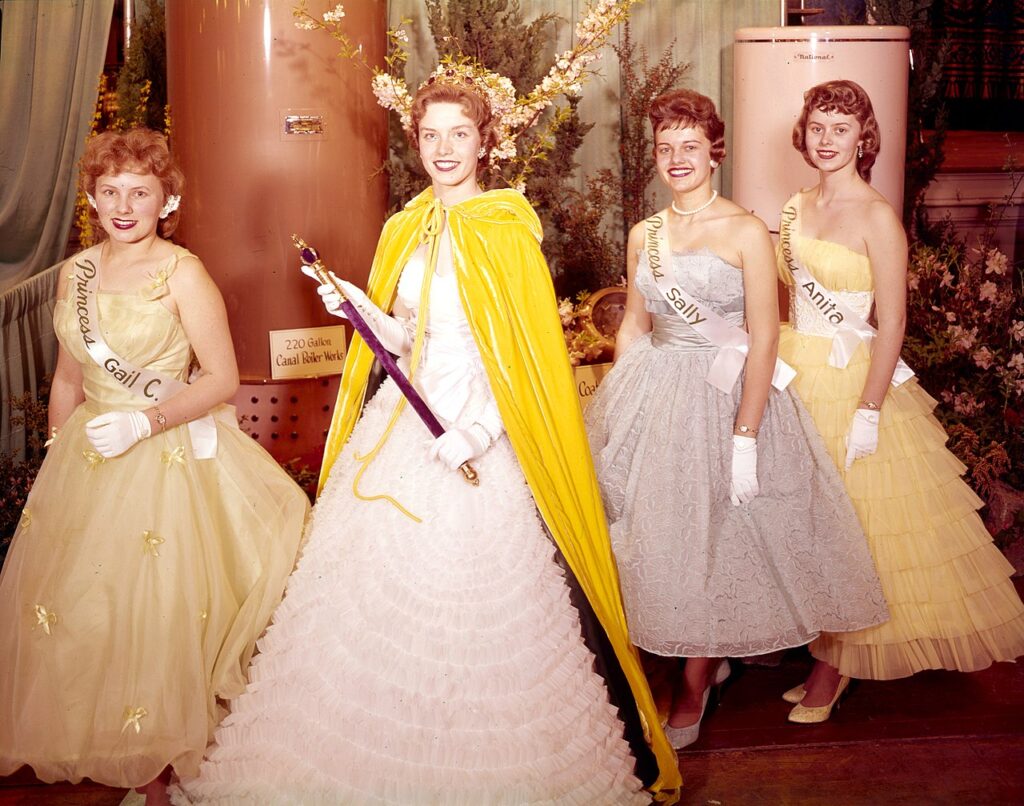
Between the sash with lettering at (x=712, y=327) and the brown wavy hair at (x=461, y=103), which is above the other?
the brown wavy hair at (x=461, y=103)

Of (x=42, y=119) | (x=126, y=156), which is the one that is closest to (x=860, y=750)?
(x=126, y=156)

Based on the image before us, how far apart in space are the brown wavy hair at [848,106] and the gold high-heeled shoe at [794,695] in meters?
1.31

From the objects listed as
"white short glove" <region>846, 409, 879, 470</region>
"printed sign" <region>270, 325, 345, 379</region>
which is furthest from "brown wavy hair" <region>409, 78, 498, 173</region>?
"printed sign" <region>270, 325, 345, 379</region>

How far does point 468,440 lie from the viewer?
249cm

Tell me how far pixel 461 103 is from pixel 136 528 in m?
1.06

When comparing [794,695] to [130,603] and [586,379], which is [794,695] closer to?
[586,379]

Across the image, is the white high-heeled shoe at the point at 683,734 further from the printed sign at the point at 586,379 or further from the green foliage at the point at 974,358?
the green foliage at the point at 974,358

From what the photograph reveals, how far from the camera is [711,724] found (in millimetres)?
3160

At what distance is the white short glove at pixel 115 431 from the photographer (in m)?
2.49

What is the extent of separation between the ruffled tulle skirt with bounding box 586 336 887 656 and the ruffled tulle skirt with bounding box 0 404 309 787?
75 centimetres

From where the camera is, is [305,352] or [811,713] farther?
[305,352]

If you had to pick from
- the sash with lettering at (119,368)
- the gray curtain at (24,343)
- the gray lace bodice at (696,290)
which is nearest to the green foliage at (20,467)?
the gray curtain at (24,343)

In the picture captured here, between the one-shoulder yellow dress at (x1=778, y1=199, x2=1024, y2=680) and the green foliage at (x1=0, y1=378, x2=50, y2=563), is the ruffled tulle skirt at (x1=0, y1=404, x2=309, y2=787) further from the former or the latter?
the green foliage at (x1=0, y1=378, x2=50, y2=563)

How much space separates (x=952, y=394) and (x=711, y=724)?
5.72 feet
